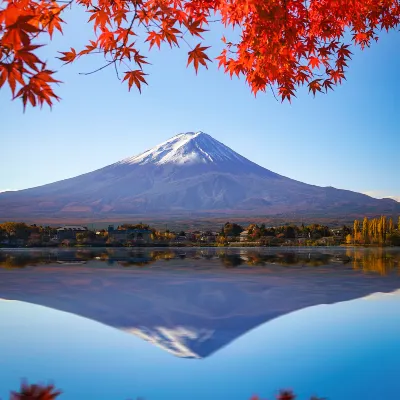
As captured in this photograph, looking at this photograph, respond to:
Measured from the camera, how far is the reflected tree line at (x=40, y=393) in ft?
10.00

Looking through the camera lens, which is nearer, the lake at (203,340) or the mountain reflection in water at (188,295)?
the lake at (203,340)

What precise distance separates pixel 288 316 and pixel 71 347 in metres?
3.02

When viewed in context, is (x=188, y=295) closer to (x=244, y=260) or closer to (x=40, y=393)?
(x=40, y=393)

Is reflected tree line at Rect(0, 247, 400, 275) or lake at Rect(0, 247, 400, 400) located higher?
lake at Rect(0, 247, 400, 400)

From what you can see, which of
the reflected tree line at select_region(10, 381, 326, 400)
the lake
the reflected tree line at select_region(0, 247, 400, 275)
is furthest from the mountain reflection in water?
the reflected tree line at select_region(0, 247, 400, 275)

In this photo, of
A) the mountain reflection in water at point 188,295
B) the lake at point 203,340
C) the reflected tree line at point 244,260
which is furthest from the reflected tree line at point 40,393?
the reflected tree line at point 244,260

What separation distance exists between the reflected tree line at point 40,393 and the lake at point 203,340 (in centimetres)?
11

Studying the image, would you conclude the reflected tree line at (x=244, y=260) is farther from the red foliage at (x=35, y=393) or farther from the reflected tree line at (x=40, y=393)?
the red foliage at (x=35, y=393)

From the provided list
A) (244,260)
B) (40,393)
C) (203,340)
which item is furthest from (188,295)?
(244,260)

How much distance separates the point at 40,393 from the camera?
11.5 feet

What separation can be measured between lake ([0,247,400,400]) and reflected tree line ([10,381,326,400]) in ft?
0.35

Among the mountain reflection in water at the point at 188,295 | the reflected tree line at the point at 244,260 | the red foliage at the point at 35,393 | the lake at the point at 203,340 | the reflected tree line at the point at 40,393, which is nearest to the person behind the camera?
the reflected tree line at the point at 40,393

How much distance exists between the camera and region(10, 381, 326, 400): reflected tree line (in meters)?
3.05

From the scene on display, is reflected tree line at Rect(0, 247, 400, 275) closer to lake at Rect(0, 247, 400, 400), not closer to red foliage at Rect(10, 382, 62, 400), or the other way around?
lake at Rect(0, 247, 400, 400)
